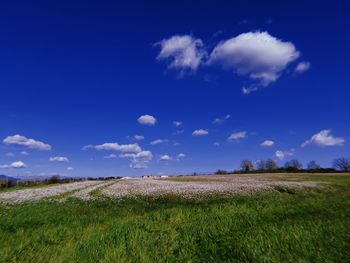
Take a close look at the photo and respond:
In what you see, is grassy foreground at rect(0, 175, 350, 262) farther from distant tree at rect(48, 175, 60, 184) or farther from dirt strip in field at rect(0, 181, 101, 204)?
distant tree at rect(48, 175, 60, 184)

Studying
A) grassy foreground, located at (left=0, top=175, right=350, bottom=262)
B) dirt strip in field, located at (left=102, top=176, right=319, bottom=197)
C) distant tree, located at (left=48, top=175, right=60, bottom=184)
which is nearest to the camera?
grassy foreground, located at (left=0, top=175, right=350, bottom=262)

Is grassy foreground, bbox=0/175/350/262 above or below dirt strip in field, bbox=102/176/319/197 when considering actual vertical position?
below

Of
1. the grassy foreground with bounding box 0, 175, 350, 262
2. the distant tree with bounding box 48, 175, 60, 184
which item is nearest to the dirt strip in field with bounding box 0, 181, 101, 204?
the grassy foreground with bounding box 0, 175, 350, 262

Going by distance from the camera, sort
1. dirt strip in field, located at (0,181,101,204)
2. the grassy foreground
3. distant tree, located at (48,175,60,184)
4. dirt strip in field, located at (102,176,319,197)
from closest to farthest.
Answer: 1. the grassy foreground
2. dirt strip in field, located at (0,181,101,204)
3. dirt strip in field, located at (102,176,319,197)
4. distant tree, located at (48,175,60,184)

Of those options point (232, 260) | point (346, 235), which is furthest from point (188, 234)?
point (346, 235)

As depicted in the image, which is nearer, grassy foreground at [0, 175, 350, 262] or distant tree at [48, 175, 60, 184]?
grassy foreground at [0, 175, 350, 262]

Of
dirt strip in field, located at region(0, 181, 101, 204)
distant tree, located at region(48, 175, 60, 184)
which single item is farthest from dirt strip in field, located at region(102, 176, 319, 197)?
distant tree, located at region(48, 175, 60, 184)

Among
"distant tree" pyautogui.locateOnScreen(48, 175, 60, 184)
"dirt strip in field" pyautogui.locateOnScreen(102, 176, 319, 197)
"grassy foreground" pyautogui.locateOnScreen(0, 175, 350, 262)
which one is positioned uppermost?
"distant tree" pyautogui.locateOnScreen(48, 175, 60, 184)

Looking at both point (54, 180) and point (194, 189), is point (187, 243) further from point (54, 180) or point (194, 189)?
point (54, 180)

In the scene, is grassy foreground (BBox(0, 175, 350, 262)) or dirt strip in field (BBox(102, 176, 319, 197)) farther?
dirt strip in field (BBox(102, 176, 319, 197))

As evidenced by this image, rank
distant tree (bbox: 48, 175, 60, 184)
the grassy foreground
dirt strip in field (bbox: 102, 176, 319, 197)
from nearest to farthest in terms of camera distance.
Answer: the grassy foreground < dirt strip in field (bbox: 102, 176, 319, 197) < distant tree (bbox: 48, 175, 60, 184)

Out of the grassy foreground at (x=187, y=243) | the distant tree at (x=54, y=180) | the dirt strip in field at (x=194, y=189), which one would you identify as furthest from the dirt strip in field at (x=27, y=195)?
the distant tree at (x=54, y=180)

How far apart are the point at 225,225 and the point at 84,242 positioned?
4.62 metres

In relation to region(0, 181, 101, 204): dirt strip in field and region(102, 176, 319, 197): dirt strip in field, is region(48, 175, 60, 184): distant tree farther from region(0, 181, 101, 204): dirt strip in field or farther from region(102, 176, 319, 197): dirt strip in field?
region(102, 176, 319, 197): dirt strip in field
